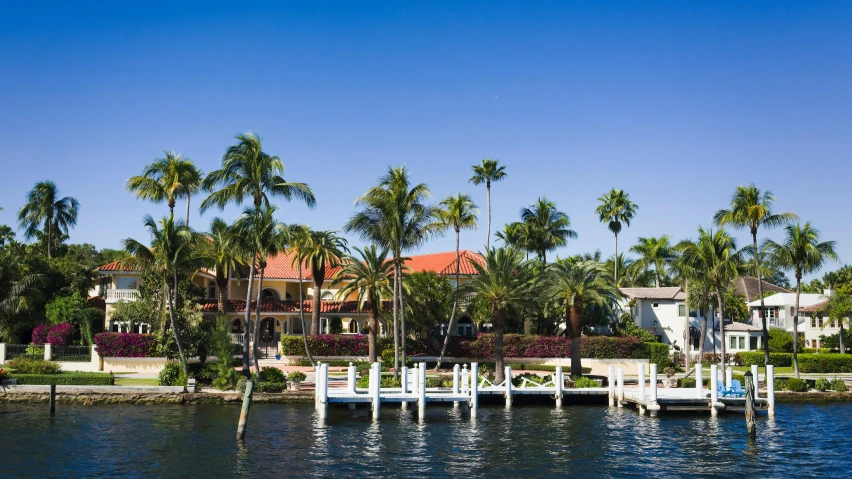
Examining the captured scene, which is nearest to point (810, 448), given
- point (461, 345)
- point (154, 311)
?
point (461, 345)

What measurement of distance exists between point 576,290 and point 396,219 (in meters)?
12.2

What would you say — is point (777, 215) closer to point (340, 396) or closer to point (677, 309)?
point (677, 309)

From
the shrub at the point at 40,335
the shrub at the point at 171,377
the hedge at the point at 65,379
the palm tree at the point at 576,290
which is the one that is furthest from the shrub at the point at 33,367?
the palm tree at the point at 576,290

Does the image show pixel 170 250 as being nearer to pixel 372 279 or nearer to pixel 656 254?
pixel 372 279

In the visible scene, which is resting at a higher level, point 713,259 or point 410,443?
point 713,259

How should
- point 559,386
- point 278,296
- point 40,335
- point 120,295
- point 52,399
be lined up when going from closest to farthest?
point 52,399
point 559,386
point 40,335
point 120,295
point 278,296

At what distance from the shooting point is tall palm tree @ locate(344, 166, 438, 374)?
51.5 metres

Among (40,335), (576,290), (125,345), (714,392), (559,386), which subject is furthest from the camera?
(40,335)

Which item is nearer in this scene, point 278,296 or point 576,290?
point 576,290

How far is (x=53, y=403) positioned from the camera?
40031 mm

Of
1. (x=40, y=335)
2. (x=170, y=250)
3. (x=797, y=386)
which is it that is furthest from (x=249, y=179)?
(x=797, y=386)

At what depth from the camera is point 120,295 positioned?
63312 mm

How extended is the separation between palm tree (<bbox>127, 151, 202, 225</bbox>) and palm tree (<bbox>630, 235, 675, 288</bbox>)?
5524cm

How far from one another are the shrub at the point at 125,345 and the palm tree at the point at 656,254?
2415 inches
